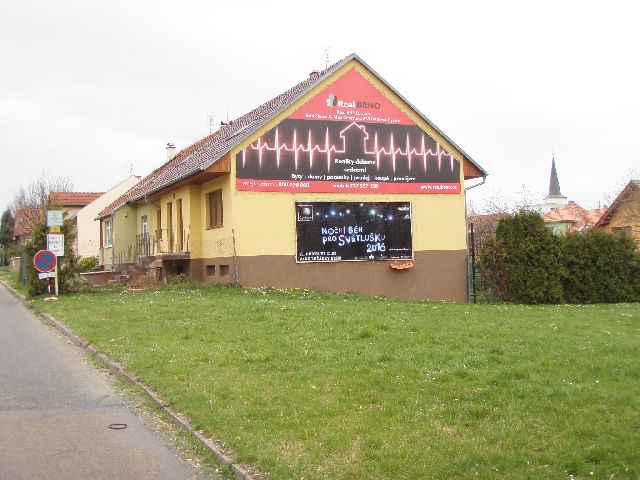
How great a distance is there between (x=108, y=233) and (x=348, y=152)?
68.1ft

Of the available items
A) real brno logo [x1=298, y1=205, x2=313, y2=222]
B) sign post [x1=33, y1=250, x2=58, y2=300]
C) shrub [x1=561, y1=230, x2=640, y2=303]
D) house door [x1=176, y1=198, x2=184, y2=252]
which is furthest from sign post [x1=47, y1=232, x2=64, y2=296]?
shrub [x1=561, y1=230, x2=640, y2=303]

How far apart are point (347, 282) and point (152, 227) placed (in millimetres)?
12069

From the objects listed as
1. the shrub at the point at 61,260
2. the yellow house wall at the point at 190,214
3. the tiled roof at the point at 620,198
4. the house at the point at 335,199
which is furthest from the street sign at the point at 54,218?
the tiled roof at the point at 620,198

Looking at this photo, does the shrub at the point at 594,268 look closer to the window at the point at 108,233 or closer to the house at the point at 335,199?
the house at the point at 335,199

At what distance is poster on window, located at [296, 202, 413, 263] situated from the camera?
25.3 meters

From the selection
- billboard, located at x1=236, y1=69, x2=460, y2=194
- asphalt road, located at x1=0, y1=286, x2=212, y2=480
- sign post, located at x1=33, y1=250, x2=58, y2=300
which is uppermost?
Result: billboard, located at x1=236, y1=69, x2=460, y2=194

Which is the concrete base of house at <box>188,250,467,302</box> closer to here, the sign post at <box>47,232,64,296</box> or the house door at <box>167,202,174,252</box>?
the house door at <box>167,202,174,252</box>

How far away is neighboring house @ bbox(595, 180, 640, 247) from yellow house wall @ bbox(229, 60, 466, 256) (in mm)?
13969

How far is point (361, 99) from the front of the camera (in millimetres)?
26578

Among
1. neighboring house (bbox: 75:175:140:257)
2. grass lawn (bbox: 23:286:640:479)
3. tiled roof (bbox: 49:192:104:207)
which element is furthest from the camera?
tiled roof (bbox: 49:192:104:207)

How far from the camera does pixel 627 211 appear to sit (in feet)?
130

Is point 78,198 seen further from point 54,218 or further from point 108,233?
point 54,218

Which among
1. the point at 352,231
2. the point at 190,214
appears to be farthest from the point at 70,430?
the point at 190,214

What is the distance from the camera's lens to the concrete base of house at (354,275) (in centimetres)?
2473
